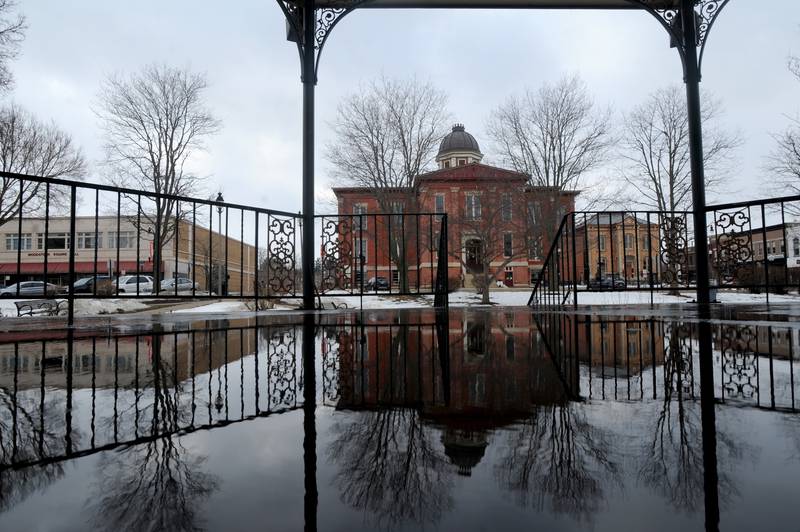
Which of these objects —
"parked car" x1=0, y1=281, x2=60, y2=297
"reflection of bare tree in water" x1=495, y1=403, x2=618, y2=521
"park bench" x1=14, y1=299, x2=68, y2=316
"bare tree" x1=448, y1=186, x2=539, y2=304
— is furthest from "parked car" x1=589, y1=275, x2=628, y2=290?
"bare tree" x1=448, y1=186, x2=539, y2=304

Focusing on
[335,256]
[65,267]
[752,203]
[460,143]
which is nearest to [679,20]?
[752,203]

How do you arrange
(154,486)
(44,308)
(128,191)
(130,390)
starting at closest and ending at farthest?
1. (154,486)
2. (130,390)
3. (128,191)
4. (44,308)

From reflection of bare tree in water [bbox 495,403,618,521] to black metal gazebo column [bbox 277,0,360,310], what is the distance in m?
4.40

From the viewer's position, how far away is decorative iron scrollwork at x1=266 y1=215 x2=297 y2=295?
490 cm

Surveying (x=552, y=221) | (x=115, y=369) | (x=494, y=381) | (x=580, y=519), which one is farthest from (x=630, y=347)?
(x=552, y=221)

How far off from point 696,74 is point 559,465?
21.6 feet

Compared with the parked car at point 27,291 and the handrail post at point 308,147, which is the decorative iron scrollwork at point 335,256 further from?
the parked car at point 27,291

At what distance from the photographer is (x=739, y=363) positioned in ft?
4.81

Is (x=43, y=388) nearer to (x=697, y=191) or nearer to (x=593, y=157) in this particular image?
(x=697, y=191)

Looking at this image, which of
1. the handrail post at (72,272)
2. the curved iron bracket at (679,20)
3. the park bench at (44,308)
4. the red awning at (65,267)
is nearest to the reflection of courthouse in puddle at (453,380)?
the handrail post at (72,272)

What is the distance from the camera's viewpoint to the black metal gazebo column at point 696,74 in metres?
5.35

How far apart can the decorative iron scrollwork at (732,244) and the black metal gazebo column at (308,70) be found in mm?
4669

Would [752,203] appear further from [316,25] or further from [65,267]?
[65,267]

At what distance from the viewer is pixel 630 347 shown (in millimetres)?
1860
